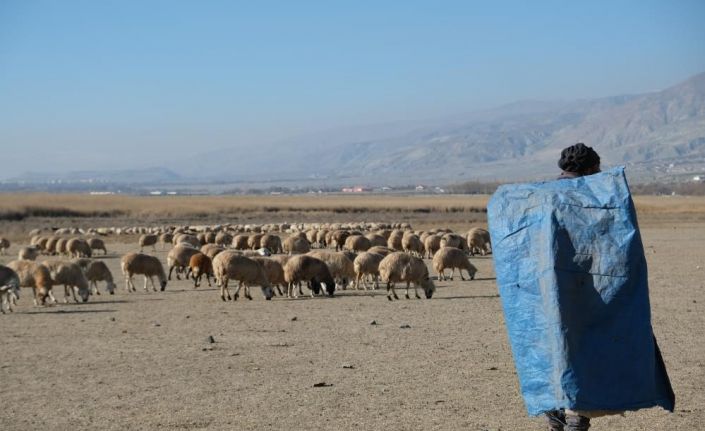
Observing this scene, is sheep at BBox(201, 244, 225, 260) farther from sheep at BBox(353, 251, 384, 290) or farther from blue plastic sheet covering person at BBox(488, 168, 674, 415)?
blue plastic sheet covering person at BBox(488, 168, 674, 415)

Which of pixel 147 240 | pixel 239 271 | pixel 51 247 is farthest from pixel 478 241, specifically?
pixel 239 271

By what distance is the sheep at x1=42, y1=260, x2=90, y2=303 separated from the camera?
21906mm

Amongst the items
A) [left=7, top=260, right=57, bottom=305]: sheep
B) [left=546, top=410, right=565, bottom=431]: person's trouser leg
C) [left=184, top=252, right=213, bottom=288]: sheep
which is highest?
[left=546, top=410, right=565, bottom=431]: person's trouser leg

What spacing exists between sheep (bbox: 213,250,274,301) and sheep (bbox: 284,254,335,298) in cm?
75

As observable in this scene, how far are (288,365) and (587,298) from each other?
8489 mm

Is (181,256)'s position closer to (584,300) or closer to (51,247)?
(51,247)

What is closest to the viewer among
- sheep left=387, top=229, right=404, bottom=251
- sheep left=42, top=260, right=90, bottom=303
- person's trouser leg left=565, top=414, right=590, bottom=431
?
person's trouser leg left=565, top=414, right=590, bottom=431

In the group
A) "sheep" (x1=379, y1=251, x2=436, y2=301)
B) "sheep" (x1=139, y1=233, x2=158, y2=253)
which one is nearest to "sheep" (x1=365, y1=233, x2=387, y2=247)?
"sheep" (x1=139, y1=233, x2=158, y2=253)

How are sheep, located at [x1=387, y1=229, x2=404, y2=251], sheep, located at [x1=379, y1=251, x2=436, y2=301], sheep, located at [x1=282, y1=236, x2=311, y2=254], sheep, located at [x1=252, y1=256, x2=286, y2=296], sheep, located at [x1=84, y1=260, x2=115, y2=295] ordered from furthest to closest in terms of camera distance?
sheep, located at [x1=387, y1=229, x2=404, y2=251] < sheep, located at [x1=282, y1=236, x2=311, y2=254] < sheep, located at [x1=84, y1=260, x2=115, y2=295] < sheep, located at [x1=252, y1=256, x2=286, y2=296] < sheep, located at [x1=379, y1=251, x2=436, y2=301]

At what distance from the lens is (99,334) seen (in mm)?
17062

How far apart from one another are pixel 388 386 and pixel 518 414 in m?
2.13

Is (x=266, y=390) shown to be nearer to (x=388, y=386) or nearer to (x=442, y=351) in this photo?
(x=388, y=386)

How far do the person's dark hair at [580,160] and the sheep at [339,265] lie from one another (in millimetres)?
19415

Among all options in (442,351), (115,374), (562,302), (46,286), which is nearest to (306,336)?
(442,351)
